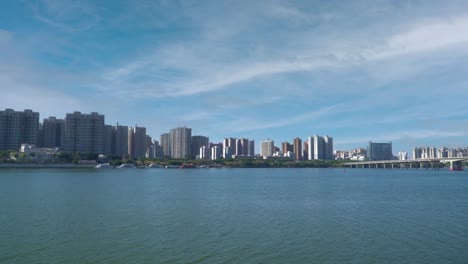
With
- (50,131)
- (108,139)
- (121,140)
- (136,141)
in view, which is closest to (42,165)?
(50,131)

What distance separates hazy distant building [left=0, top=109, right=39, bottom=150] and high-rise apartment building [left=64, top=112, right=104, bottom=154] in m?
11.6

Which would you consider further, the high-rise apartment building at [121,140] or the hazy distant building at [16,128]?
the high-rise apartment building at [121,140]

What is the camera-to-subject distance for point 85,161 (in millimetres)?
128250

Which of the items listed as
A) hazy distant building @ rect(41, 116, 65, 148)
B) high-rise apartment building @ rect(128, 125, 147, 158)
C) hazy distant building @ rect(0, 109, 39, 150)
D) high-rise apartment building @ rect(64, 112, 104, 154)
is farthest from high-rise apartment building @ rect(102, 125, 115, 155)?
hazy distant building @ rect(0, 109, 39, 150)

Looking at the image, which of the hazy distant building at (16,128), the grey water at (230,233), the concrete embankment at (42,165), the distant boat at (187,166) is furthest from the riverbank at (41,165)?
the grey water at (230,233)

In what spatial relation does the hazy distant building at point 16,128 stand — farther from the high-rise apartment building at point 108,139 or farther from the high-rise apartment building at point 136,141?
the high-rise apartment building at point 136,141

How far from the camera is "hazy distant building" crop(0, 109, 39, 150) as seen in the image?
136m

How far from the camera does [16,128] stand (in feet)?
454

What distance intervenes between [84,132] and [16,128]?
2244cm

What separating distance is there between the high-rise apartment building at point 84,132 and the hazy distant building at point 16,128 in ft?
38.1

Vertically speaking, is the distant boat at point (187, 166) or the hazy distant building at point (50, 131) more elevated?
the hazy distant building at point (50, 131)

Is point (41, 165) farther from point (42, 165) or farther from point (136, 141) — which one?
point (136, 141)

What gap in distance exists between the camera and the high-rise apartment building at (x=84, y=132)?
143250 millimetres

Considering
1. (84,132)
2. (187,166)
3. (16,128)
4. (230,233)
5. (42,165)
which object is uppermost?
(16,128)
